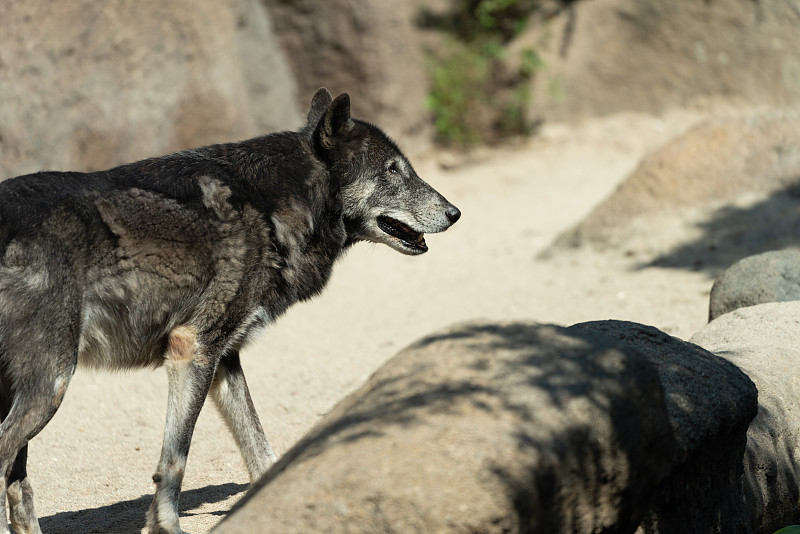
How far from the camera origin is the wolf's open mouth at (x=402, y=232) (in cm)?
523

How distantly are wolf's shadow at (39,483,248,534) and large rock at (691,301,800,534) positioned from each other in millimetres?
2647

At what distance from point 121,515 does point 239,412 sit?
32.4 inches

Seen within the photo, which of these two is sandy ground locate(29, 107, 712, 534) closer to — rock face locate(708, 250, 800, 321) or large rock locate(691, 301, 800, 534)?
rock face locate(708, 250, 800, 321)

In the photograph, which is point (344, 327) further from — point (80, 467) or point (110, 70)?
point (110, 70)

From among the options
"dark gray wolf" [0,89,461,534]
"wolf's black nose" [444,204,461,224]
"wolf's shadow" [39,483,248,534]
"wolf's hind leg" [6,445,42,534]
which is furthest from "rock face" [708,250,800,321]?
"wolf's hind leg" [6,445,42,534]

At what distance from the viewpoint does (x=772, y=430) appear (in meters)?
4.13

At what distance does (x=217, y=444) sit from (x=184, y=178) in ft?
7.52

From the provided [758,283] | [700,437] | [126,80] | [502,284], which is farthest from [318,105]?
[126,80]

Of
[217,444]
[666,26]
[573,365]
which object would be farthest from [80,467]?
[666,26]

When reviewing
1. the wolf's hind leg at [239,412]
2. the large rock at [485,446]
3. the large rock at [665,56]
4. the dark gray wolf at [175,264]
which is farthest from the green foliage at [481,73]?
the large rock at [485,446]

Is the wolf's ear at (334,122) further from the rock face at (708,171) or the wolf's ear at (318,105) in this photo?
the rock face at (708,171)

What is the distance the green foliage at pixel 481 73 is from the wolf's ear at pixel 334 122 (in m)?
9.28

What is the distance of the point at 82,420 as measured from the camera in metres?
6.52

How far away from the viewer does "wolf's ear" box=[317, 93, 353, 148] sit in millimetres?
4879
